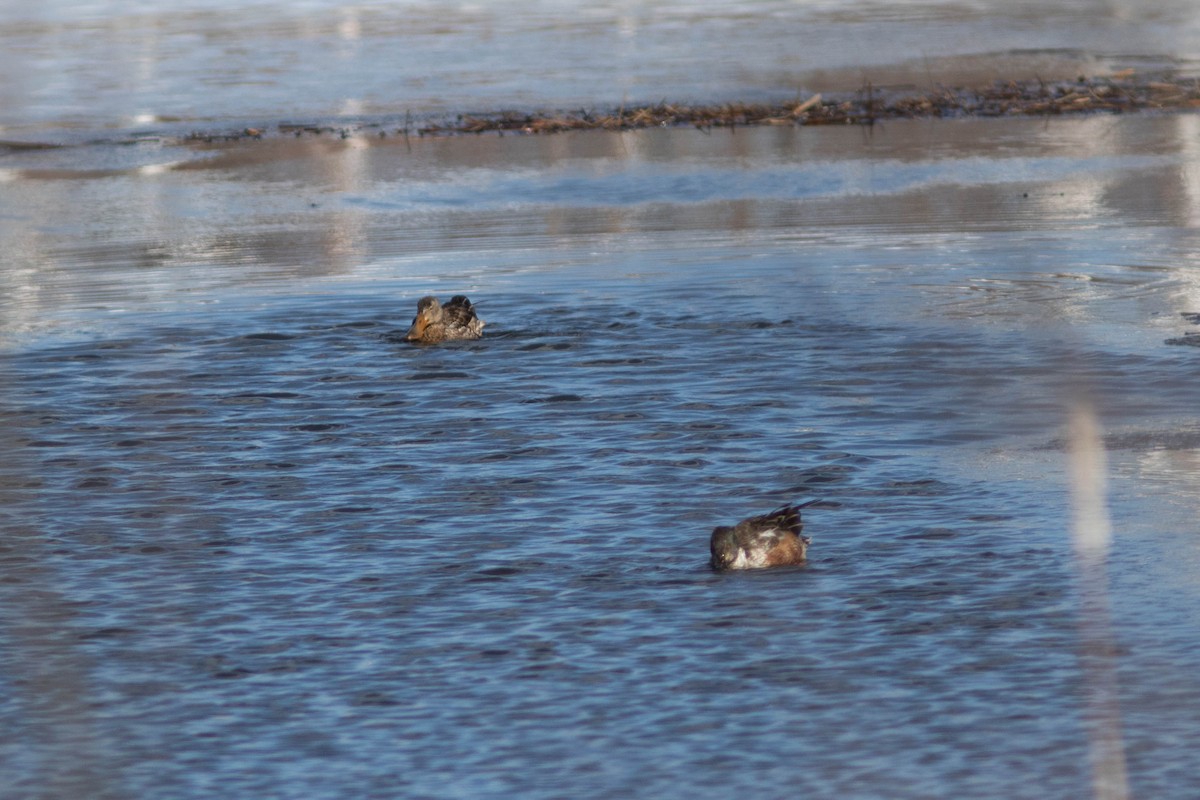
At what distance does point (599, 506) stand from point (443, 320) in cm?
379

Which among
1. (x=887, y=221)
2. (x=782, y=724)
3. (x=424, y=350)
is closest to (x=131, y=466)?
(x=424, y=350)

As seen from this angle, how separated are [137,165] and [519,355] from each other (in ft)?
37.8

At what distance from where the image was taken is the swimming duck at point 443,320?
11656 mm

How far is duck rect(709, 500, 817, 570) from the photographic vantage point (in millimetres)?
7105

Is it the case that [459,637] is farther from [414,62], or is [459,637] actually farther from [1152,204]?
[414,62]

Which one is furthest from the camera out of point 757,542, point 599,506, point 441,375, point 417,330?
point 417,330

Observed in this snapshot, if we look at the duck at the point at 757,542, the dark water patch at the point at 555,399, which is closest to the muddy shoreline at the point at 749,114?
the dark water patch at the point at 555,399

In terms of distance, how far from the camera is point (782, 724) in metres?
5.76

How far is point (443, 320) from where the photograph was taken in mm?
11680

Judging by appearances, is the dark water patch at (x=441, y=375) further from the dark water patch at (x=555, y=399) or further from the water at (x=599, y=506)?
the dark water patch at (x=555, y=399)

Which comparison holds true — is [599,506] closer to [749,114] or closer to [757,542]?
[757,542]

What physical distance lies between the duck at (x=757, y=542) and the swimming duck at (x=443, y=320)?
15.8ft

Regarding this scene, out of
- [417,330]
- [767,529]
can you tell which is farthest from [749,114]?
[767,529]

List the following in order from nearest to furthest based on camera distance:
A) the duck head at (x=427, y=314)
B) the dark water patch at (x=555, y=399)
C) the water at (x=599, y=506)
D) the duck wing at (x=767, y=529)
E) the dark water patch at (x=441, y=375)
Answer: the water at (x=599, y=506) < the duck wing at (x=767, y=529) < the dark water patch at (x=555, y=399) < the dark water patch at (x=441, y=375) < the duck head at (x=427, y=314)
